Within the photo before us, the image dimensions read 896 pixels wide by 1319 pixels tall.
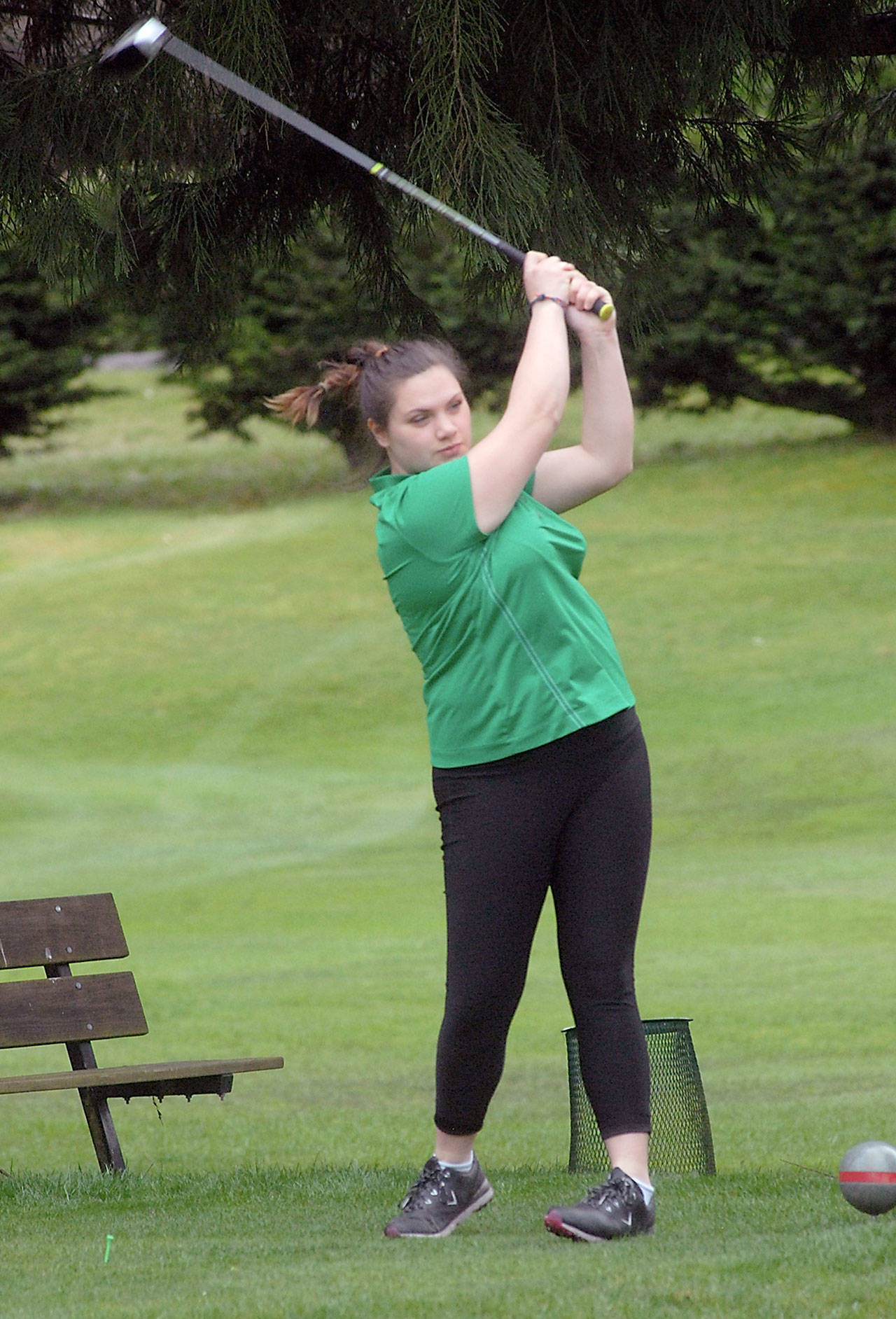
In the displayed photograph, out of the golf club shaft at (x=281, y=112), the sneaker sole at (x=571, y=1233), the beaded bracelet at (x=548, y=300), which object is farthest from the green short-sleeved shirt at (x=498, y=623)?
the sneaker sole at (x=571, y=1233)

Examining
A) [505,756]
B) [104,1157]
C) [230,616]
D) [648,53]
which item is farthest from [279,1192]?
[230,616]

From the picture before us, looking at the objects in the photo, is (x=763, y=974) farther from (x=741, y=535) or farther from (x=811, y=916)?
(x=741, y=535)

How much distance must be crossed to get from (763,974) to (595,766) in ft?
22.3

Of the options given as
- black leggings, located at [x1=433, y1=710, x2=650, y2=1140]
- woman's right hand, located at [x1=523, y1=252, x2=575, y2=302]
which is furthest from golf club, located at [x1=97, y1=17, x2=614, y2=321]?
black leggings, located at [x1=433, y1=710, x2=650, y2=1140]

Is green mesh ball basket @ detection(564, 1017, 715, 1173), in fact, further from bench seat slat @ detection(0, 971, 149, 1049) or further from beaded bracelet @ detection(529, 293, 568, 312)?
beaded bracelet @ detection(529, 293, 568, 312)

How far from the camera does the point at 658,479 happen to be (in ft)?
109

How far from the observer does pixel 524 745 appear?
315 centimetres

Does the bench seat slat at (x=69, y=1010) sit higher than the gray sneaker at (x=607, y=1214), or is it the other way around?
the gray sneaker at (x=607, y=1214)

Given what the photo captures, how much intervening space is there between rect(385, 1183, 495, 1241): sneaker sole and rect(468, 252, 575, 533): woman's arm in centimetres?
130

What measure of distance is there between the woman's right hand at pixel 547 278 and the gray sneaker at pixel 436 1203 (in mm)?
1612

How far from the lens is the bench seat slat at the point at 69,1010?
187 inches

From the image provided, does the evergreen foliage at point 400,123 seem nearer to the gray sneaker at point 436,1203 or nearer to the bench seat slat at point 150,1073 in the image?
the gray sneaker at point 436,1203

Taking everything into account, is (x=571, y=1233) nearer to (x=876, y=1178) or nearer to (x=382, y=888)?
(x=876, y=1178)

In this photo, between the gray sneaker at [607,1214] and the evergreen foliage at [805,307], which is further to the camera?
the evergreen foliage at [805,307]
